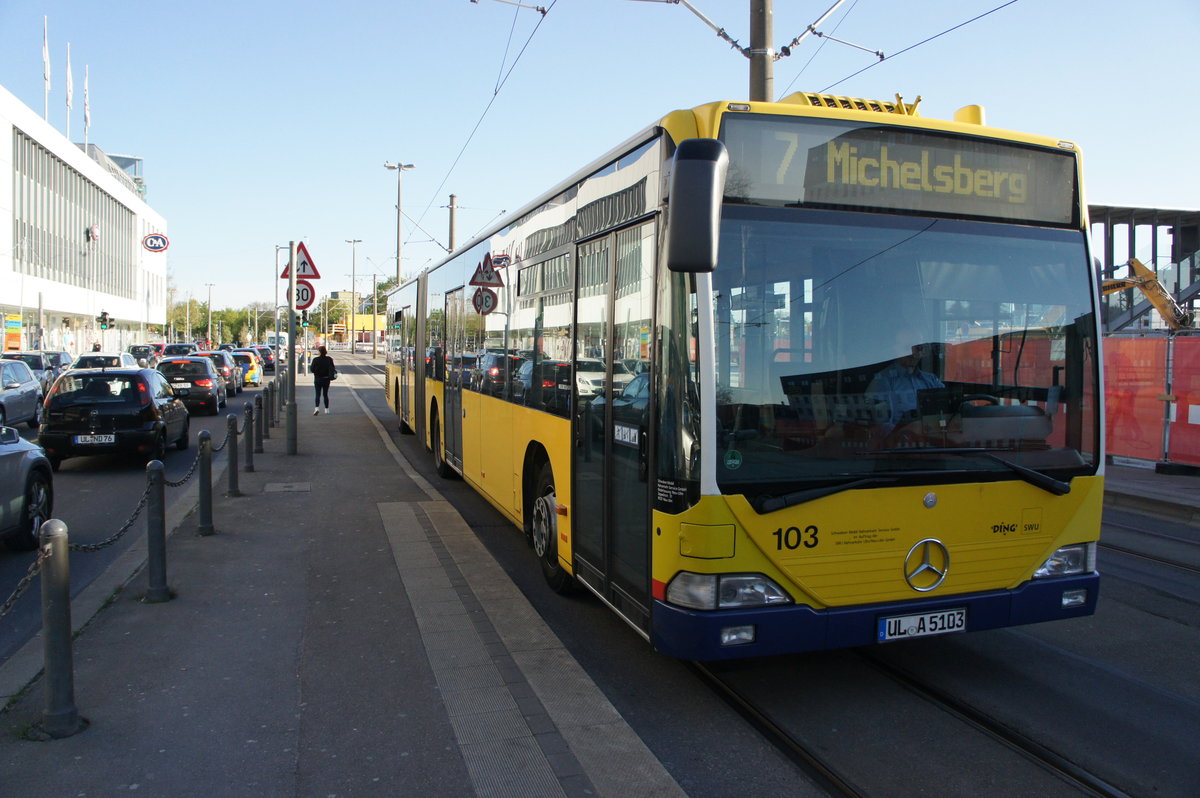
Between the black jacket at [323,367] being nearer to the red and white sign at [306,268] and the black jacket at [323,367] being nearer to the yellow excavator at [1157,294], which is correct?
the red and white sign at [306,268]

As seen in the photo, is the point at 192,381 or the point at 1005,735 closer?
the point at 1005,735

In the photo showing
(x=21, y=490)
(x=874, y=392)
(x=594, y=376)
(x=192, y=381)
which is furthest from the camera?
(x=192, y=381)

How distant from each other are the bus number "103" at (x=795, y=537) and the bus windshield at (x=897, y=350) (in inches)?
8.4

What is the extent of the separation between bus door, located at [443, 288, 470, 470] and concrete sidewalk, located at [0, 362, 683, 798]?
2.87 meters

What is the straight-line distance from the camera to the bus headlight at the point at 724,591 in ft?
14.2

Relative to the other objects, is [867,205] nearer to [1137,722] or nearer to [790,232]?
[790,232]

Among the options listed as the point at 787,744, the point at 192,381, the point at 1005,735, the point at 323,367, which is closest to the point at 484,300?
the point at 787,744

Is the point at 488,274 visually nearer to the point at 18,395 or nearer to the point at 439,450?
the point at 439,450

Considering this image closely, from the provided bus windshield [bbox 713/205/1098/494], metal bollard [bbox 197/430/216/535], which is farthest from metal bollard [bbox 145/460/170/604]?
bus windshield [bbox 713/205/1098/494]

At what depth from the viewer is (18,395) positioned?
1962 centimetres

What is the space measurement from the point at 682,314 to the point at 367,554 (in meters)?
4.93

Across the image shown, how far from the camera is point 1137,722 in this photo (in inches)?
182

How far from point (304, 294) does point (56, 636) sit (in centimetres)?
1285

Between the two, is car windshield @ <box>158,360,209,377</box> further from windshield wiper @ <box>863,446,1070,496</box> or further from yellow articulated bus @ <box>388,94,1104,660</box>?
windshield wiper @ <box>863,446,1070,496</box>
